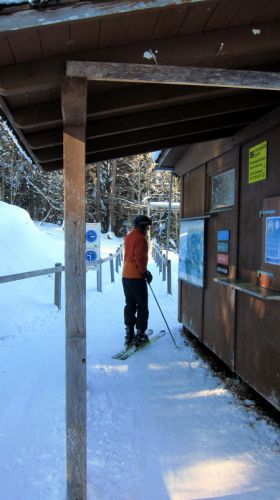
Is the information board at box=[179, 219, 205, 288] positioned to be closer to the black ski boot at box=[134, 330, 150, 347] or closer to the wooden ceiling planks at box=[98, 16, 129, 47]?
the black ski boot at box=[134, 330, 150, 347]

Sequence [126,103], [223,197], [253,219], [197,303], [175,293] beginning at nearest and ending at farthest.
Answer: [126,103]
[253,219]
[223,197]
[197,303]
[175,293]

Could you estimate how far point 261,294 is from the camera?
3.76m

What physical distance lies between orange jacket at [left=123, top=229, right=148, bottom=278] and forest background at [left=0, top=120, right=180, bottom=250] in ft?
84.8

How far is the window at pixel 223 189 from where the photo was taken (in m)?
5.28

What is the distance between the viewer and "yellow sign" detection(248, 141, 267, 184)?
13.9 ft

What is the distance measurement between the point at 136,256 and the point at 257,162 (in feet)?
9.09

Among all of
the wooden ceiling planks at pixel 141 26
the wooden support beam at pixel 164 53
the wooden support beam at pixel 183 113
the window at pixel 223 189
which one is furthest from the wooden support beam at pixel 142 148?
the wooden ceiling planks at pixel 141 26

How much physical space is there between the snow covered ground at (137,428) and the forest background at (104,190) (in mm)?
26848

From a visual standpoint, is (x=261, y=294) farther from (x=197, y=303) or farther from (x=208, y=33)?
(x=197, y=303)

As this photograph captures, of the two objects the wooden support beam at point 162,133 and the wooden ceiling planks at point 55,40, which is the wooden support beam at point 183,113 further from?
the wooden ceiling planks at point 55,40

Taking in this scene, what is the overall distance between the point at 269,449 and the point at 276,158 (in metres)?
2.51

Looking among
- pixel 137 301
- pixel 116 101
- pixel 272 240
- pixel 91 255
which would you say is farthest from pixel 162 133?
pixel 91 255

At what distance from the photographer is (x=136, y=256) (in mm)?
6691

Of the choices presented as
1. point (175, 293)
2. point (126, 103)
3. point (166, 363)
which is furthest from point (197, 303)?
point (175, 293)
